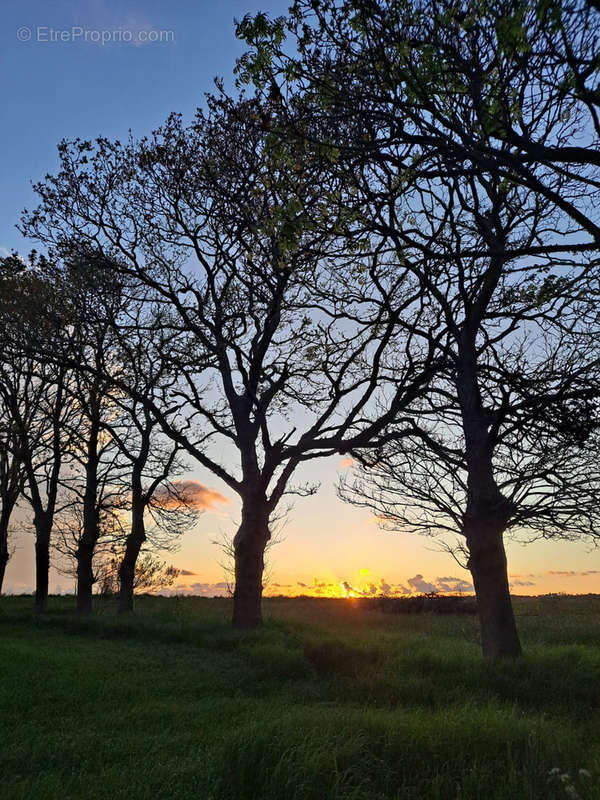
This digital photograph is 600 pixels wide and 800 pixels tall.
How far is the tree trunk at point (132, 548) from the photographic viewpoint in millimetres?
22875

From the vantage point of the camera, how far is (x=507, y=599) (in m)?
12.9

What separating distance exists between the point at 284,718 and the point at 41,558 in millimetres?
18837

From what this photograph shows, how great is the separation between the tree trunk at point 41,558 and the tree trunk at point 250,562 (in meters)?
9.95

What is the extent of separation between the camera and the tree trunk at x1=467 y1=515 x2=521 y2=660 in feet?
41.3

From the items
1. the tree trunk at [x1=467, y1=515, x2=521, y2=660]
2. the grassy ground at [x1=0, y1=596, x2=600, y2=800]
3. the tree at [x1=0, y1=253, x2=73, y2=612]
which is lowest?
the grassy ground at [x1=0, y1=596, x2=600, y2=800]

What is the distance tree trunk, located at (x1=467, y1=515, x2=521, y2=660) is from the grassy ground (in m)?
0.63

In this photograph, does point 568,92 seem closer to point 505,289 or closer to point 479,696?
point 505,289

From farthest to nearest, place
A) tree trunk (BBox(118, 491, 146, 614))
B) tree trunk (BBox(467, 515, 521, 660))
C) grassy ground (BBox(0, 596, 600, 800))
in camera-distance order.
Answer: tree trunk (BBox(118, 491, 146, 614))
tree trunk (BBox(467, 515, 521, 660))
grassy ground (BBox(0, 596, 600, 800))

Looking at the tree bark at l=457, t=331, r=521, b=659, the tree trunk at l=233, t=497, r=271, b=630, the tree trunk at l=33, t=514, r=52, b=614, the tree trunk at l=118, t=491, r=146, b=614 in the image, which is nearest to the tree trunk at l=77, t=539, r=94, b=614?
the tree trunk at l=118, t=491, r=146, b=614

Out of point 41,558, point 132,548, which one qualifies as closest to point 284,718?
point 132,548

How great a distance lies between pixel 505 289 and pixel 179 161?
9.57 metres

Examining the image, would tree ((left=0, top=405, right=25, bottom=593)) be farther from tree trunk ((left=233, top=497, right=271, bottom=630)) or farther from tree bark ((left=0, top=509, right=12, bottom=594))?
tree trunk ((left=233, top=497, right=271, bottom=630))

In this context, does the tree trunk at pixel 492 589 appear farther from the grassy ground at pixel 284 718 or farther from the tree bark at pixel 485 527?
the grassy ground at pixel 284 718

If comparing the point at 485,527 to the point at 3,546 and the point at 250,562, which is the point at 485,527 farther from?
the point at 3,546
